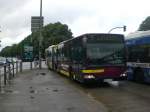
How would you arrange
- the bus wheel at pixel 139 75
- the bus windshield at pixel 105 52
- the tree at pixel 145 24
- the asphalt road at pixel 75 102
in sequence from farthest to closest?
the tree at pixel 145 24 → the bus wheel at pixel 139 75 → the bus windshield at pixel 105 52 → the asphalt road at pixel 75 102

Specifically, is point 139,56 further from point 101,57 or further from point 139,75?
point 101,57

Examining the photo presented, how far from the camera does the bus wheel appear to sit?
2304 centimetres

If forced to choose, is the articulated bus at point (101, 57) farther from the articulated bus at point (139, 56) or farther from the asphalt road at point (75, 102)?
the asphalt road at point (75, 102)

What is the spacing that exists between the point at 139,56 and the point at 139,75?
3.34 ft

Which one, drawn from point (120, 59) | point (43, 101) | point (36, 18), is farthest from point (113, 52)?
point (36, 18)

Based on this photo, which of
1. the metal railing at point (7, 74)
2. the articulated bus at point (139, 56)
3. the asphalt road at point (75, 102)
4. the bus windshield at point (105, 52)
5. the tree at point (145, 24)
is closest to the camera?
the asphalt road at point (75, 102)

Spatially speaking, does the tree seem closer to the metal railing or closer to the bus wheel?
the metal railing

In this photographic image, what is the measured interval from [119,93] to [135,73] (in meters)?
5.62

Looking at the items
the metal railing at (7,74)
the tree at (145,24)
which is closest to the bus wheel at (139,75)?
the metal railing at (7,74)

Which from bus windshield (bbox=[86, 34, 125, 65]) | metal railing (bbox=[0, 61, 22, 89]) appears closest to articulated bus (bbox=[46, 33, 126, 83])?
bus windshield (bbox=[86, 34, 125, 65])

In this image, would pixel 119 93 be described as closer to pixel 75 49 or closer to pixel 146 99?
pixel 146 99

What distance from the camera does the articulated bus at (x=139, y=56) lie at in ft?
72.8

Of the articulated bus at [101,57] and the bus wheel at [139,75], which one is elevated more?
the articulated bus at [101,57]

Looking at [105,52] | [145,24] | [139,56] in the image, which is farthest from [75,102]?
[145,24]
